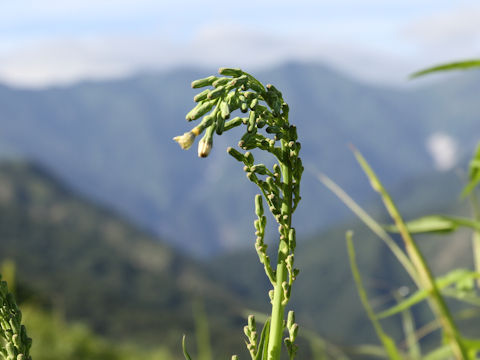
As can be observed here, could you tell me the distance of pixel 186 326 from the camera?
112125 millimetres

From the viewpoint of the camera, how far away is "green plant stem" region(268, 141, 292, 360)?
1.09 metres

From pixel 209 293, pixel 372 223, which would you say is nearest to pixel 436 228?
pixel 372 223

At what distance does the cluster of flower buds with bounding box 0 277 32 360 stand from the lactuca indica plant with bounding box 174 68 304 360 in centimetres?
40

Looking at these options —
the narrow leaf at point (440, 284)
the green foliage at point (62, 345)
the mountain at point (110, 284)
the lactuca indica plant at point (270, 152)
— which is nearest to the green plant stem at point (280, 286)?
the lactuca indica plant at point (270, 152)

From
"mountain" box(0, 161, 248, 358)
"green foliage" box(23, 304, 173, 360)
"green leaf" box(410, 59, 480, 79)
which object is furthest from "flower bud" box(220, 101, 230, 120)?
"mountain" box(0, 161, 248, 358)

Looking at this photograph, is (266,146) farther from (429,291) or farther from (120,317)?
(120,317)

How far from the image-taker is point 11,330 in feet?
3.56

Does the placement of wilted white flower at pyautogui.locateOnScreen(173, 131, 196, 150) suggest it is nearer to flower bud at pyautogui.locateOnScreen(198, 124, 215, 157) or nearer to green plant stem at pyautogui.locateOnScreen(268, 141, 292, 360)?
flower bud at pyautogui.locateOnScreen(198, 124, 215, 157)

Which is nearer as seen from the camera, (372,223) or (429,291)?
(429,291)

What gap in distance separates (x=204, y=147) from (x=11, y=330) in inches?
19.3

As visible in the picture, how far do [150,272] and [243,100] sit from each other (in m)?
196

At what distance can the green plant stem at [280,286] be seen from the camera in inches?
42.9

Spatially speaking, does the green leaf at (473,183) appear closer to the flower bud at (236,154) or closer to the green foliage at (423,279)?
the green foliage at (423,279)

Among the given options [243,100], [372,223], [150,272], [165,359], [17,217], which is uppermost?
[17,217]
